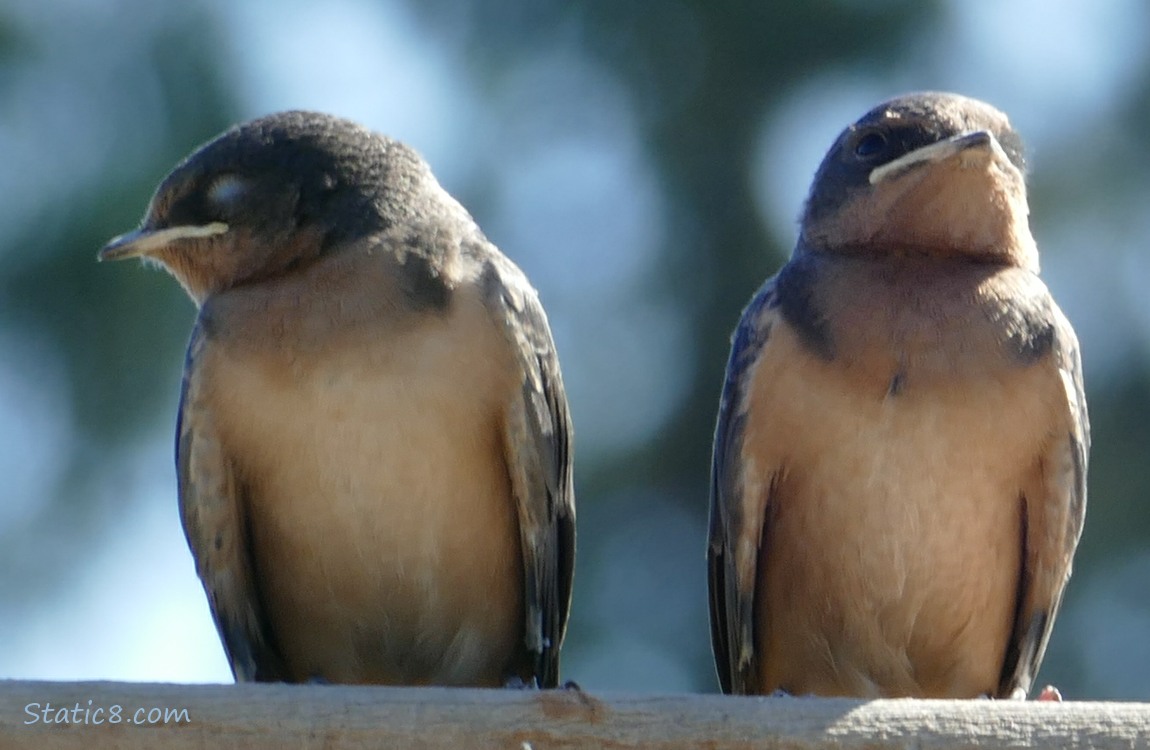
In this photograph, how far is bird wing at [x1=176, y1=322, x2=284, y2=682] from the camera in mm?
5137

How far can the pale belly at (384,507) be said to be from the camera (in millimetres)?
5016

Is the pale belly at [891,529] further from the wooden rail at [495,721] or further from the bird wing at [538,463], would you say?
the wooden rail at [495,721]

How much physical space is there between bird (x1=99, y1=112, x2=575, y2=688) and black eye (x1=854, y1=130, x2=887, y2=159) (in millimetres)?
1035

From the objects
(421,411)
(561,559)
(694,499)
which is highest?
(421,411)

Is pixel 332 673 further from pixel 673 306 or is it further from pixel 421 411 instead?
pixel 673 306

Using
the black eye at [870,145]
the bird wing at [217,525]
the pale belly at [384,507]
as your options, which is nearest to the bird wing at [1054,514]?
the black eye at [870,145]

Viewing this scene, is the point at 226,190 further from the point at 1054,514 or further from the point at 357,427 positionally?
the point at 1054,514

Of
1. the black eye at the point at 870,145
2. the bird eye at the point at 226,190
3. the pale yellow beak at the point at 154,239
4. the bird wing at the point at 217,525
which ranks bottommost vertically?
the bird wing at the point at 217,525

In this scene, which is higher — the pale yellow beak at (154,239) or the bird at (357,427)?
the pale yellow beak at (154,239)

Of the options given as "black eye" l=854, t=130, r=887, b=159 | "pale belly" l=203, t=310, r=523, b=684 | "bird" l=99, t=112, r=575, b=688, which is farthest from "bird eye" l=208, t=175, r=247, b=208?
"black eye" l=854, t=130, r=887, b=159

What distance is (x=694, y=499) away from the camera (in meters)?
10.4

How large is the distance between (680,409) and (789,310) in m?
5.63

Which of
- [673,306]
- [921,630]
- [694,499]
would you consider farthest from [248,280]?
[673,306]

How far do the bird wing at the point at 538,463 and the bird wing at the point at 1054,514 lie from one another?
126cm
